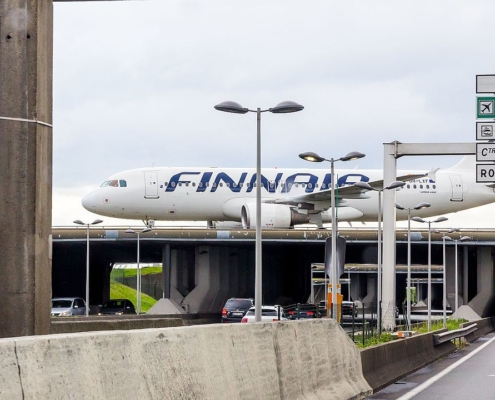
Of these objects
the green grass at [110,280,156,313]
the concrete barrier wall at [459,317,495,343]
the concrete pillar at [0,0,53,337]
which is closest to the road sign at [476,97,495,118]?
the concrete barrier wall at [459,317,495,343]

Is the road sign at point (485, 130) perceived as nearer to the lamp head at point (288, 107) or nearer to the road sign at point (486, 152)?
the road sign at point (486, 152)

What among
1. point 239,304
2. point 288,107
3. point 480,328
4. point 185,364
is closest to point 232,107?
point 288,107

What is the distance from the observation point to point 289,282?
80.9 m

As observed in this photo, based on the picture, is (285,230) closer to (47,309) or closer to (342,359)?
(342,359)

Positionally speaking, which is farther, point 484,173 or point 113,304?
point 113,304

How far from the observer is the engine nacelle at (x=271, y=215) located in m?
61.1

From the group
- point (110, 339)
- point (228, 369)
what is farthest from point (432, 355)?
point (110, 339)

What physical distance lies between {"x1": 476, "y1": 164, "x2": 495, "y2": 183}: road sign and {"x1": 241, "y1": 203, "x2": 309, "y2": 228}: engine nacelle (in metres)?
36.6

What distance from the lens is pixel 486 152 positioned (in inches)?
957

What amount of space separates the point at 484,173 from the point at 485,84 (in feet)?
6.86

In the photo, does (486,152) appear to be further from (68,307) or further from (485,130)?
(68,307)

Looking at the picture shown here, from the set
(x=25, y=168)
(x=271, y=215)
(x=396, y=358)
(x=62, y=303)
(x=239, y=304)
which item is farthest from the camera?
(x=271, y=215)

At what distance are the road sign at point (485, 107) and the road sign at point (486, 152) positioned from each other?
0.66 m

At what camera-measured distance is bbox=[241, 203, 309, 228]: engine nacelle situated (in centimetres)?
6109
